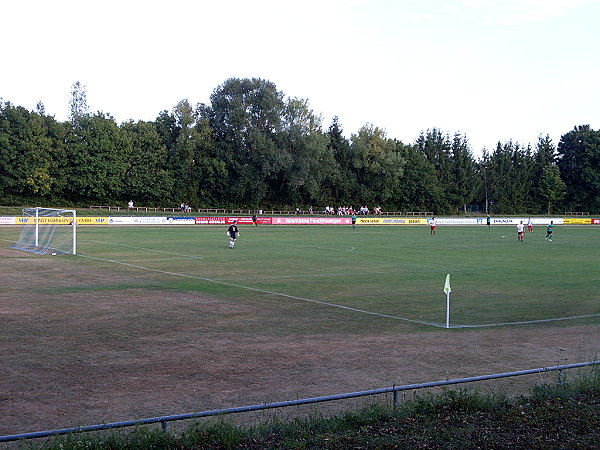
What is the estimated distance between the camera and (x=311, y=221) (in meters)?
93.9

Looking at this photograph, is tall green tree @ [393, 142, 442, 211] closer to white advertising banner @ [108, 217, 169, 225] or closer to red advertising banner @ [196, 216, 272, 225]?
red advertising banner @ [196, 216, 272, 225]

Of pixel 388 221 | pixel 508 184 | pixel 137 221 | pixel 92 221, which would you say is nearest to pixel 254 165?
pixel 388 221

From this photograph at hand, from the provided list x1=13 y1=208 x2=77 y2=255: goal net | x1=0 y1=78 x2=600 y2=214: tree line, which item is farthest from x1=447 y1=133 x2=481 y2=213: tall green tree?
x1=13 y1=208 x2=77 y2=255: goal net

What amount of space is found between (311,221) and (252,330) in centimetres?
7833

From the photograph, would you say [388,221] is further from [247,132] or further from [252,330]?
[252,330]

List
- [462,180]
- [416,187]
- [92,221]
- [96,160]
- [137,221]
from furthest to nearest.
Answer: [462,180] < [416,187] < [96,160] < [137,221] < [92,221]

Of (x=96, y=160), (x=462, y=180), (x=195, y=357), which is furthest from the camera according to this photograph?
(x=462, y=180)

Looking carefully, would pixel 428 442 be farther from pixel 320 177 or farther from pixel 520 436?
pixel 320 177

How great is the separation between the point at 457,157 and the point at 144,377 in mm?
127369

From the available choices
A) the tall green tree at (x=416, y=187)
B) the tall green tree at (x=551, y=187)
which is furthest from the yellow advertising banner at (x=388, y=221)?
the tall green tree at (x=551, y=187)

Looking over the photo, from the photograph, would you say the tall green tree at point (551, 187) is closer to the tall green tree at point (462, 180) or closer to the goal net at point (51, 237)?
the tall green tree at point (462, 180)

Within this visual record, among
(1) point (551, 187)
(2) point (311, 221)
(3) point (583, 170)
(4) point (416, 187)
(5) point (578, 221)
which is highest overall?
(3) point (583, 170)

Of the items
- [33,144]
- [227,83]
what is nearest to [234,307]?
[33,144]

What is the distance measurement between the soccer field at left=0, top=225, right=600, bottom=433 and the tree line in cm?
6459
